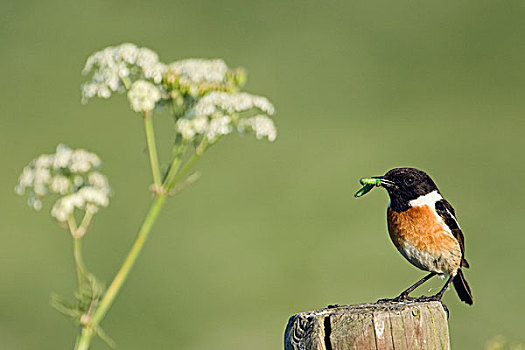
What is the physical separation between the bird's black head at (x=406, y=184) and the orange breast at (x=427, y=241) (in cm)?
6

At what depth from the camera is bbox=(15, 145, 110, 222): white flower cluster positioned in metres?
4.35

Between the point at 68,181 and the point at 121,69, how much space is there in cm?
60

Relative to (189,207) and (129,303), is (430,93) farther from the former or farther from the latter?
(129,303)

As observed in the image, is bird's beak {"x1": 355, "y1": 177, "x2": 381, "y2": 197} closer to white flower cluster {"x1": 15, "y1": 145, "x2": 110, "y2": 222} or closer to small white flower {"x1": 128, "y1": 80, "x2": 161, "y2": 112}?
small white flower {"x1": 128, "y1": 80, "x2": 161, "y2": 112}

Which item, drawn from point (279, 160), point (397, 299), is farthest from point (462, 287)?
point (279, 160)

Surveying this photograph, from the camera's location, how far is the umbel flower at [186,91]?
14.5ft

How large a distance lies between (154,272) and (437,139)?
4571mm

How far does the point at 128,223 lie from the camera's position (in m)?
10.3

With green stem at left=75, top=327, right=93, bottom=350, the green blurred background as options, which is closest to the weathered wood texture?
green stem at left=75, top=327, right=93, bottom=350

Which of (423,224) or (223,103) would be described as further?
(223,103)

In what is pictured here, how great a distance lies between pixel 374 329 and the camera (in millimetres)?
2850

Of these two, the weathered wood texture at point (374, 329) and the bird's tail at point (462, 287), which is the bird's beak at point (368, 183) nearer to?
the bird's tail at point (462, 287)

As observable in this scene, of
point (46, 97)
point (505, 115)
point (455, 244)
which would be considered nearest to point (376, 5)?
point (505, 115)

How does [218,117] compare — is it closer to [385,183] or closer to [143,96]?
[143,96]
